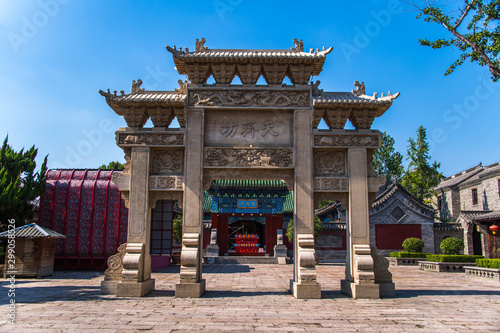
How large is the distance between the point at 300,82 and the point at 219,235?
1614 cm

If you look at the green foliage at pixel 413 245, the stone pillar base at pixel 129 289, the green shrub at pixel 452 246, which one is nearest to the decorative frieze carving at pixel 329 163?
the stone pillar base at pixel 129 289

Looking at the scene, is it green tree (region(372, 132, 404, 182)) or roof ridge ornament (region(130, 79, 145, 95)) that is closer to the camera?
roof ridge ornament (region(130, 79, 145, 95))

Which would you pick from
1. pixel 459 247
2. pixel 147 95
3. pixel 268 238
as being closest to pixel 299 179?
pixel 147 95

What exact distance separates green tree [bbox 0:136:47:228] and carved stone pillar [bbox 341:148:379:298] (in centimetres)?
1170

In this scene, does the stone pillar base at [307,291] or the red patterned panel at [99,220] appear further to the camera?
the red patterned panel at [99,220]

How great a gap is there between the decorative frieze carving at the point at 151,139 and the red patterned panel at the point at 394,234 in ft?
66.5

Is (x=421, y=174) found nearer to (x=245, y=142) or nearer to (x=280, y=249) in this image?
(x=280, y=249)

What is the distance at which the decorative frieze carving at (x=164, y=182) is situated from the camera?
9023 mm

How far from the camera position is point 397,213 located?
2609 cm

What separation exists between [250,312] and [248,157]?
11.8 feet

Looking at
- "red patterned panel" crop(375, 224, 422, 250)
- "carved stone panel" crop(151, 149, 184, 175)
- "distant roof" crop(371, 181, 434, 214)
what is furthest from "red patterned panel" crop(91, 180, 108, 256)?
"distant roof" crop(371, 181, 434, 214)

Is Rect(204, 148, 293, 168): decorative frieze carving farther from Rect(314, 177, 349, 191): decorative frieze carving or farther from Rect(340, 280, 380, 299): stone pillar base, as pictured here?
Rect(340, 280, 380, 299): stone pillar base

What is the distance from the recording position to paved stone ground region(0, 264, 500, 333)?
5.82 metres

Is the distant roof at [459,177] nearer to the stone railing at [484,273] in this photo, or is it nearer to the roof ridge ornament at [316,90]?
the stone railing at [484,273]
